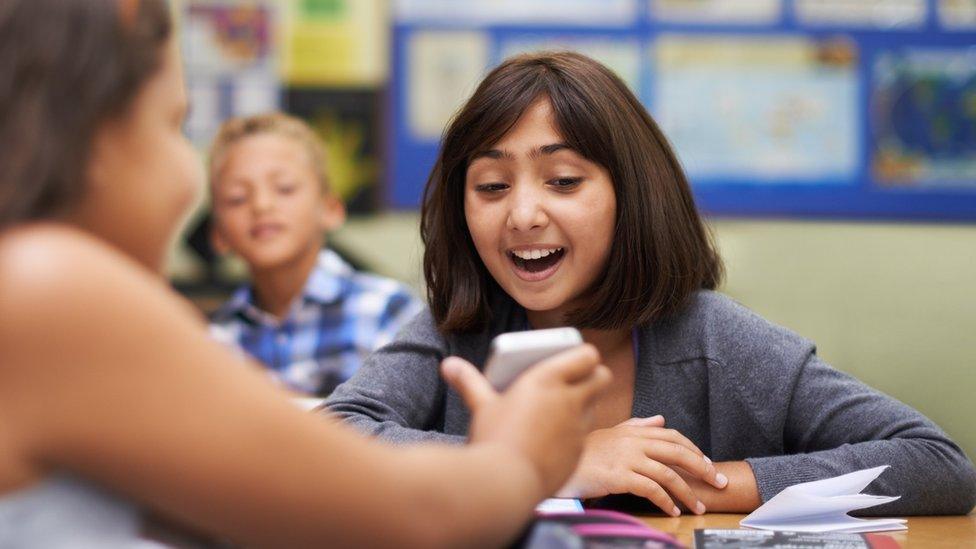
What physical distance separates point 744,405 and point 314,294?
59.9 inches

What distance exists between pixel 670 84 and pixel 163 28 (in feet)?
9.40

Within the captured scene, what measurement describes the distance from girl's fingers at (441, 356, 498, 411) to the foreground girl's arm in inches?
5.0

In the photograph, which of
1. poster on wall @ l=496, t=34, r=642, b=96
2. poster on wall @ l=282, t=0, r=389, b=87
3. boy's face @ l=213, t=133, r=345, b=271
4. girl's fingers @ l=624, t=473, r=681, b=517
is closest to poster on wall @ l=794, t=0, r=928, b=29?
poster on wall @ l=496, t=34, r=642, b=96

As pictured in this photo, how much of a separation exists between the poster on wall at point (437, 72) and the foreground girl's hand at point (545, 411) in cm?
268

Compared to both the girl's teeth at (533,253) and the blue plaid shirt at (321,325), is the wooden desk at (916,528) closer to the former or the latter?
the girl's teeth at (533,253)

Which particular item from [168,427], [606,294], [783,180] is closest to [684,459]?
[606,294]

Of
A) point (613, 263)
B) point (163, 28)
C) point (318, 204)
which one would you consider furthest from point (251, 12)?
point (163, 28)

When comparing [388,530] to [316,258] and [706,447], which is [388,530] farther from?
[316,258]

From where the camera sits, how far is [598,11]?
330cm

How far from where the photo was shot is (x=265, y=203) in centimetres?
254

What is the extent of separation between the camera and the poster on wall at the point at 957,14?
127 inches

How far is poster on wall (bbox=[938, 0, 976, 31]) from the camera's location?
3.23 m

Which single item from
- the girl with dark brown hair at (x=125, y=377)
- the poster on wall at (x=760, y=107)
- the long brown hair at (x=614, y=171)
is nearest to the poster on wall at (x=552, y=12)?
the poster on wall at (x=760, y=107)

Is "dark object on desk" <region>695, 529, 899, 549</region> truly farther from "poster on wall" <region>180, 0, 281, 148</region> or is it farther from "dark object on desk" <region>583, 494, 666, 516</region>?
"poster on wall" <region>180, 0, 281, 148</region>
